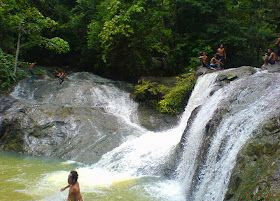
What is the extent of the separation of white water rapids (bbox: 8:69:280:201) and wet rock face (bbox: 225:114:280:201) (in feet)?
1.85

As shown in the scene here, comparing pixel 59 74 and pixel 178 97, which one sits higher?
pixel 59 74

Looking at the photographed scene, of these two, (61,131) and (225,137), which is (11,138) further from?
(225,137)

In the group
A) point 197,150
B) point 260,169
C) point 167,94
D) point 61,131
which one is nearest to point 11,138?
point 61,131

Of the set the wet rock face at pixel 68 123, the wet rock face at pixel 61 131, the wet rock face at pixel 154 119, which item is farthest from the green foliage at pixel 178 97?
the wet rock face at pixel 61 131

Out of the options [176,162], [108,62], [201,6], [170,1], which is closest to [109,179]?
[176,162]

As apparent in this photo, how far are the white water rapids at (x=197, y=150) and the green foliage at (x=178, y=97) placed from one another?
891 mm

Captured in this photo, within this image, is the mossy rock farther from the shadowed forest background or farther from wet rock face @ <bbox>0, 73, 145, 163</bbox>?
the shadowed forest background

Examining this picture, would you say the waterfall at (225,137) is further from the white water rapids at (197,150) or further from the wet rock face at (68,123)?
the wet rock face at (68,123)

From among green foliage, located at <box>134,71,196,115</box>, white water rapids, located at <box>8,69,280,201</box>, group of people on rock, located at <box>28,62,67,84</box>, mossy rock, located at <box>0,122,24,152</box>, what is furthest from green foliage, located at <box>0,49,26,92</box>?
white water rapids, located at <box>8,69,280,201</box>

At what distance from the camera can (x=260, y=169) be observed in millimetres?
7523

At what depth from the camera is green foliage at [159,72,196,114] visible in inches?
733

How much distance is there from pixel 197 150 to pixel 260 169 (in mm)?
4346

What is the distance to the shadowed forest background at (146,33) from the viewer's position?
868 inches

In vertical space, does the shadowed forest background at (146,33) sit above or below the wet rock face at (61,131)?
above
